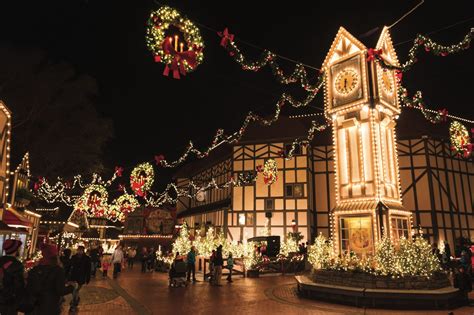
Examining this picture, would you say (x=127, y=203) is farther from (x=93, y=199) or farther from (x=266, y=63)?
(x=266, y=63)

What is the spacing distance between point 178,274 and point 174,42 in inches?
370

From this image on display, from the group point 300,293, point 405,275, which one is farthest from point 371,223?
point 300,293

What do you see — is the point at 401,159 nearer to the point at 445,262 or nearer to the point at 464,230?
the point at 464,230

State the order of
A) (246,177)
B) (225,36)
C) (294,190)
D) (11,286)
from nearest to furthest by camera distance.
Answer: (11,286), (225,36), (294,190), (246,177)

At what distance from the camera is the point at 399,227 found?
1320 cm

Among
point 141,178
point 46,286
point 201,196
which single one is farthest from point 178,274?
point 201,196

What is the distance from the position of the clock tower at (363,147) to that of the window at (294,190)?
45.7ft

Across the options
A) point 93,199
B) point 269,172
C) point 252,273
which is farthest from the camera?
point 269,172

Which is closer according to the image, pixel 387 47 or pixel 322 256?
pixel 322 256

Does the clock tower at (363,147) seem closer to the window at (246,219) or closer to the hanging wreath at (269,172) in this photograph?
the hanging wreath at (269,172)

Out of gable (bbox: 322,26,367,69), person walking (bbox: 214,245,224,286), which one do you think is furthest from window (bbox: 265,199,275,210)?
gable (bbox: 322,26,367,69)

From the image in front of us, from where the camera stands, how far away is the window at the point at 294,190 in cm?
2821

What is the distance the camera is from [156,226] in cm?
4544

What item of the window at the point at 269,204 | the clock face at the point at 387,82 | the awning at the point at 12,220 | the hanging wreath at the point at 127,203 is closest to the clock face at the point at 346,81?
the clock face at the point at 387,82
